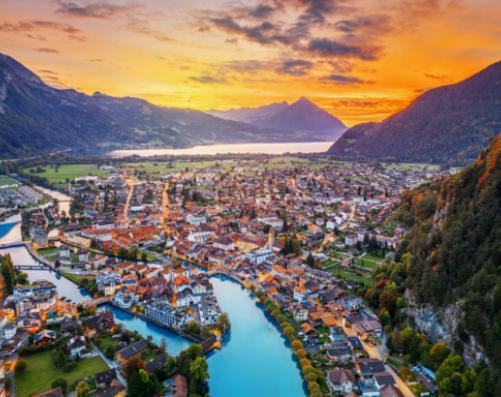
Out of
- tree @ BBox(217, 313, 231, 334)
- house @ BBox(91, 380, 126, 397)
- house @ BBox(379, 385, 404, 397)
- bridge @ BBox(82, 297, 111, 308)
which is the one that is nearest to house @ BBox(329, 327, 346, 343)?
house @ BBox(379, 385, 404, 397)

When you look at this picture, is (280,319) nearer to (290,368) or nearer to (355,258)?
(290,368)

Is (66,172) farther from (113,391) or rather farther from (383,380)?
(383,380)

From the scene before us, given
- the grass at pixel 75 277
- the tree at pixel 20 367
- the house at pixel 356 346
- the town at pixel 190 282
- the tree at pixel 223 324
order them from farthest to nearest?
the grass at pixel 75 277 → the tree at pixel 223 324 → the house at pixel 356 346 → the tree at pixel 20 367 → the town at pixel 190 282

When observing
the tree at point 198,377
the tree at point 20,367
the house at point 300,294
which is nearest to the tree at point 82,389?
the tree at point 20,367

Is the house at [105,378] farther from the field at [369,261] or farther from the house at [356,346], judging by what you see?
the field at [369,261]

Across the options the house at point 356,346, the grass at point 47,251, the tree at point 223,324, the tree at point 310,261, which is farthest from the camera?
the grass at point 47,251

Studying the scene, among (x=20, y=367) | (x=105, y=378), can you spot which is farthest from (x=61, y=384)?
(x=20, y=367)

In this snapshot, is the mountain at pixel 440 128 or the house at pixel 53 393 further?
the mountain at pixel 440 128
